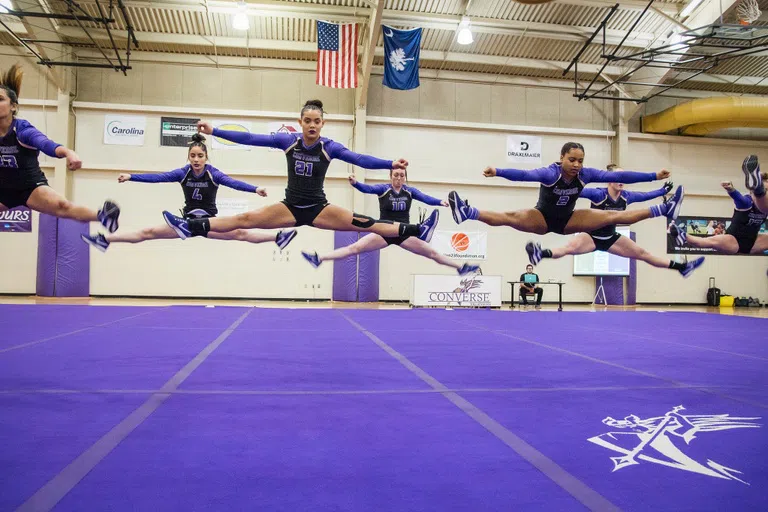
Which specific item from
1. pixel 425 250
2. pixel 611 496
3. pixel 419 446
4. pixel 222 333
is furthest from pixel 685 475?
pixel 222 333

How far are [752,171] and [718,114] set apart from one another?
1110 cm

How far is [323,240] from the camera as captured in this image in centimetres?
1534

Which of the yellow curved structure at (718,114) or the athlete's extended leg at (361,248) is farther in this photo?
the yellow curved structure at (718,114)

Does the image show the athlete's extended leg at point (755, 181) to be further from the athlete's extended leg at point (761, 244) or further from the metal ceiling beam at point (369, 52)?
the metal ceiling beam at point (369, 52)

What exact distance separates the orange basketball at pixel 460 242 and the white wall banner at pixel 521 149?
2.58 metres

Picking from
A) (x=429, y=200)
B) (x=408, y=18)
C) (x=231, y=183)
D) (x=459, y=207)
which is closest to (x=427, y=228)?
(x=459, y=207)

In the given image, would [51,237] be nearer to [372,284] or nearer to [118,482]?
[372,284]

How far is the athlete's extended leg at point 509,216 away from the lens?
4875 millimetres

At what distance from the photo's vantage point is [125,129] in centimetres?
1473

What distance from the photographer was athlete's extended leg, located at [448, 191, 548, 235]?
4875 millimetres

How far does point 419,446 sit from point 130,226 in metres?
14.2

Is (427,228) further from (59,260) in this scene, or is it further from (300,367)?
(59,260)

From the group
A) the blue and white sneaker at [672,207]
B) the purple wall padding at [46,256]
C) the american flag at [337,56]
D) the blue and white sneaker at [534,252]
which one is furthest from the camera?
the purple wall padding at [46,256]

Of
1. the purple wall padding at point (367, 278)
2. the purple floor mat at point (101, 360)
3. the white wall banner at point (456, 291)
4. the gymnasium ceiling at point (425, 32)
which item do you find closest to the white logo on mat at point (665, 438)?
the purple floor mat at point (101, 360)
